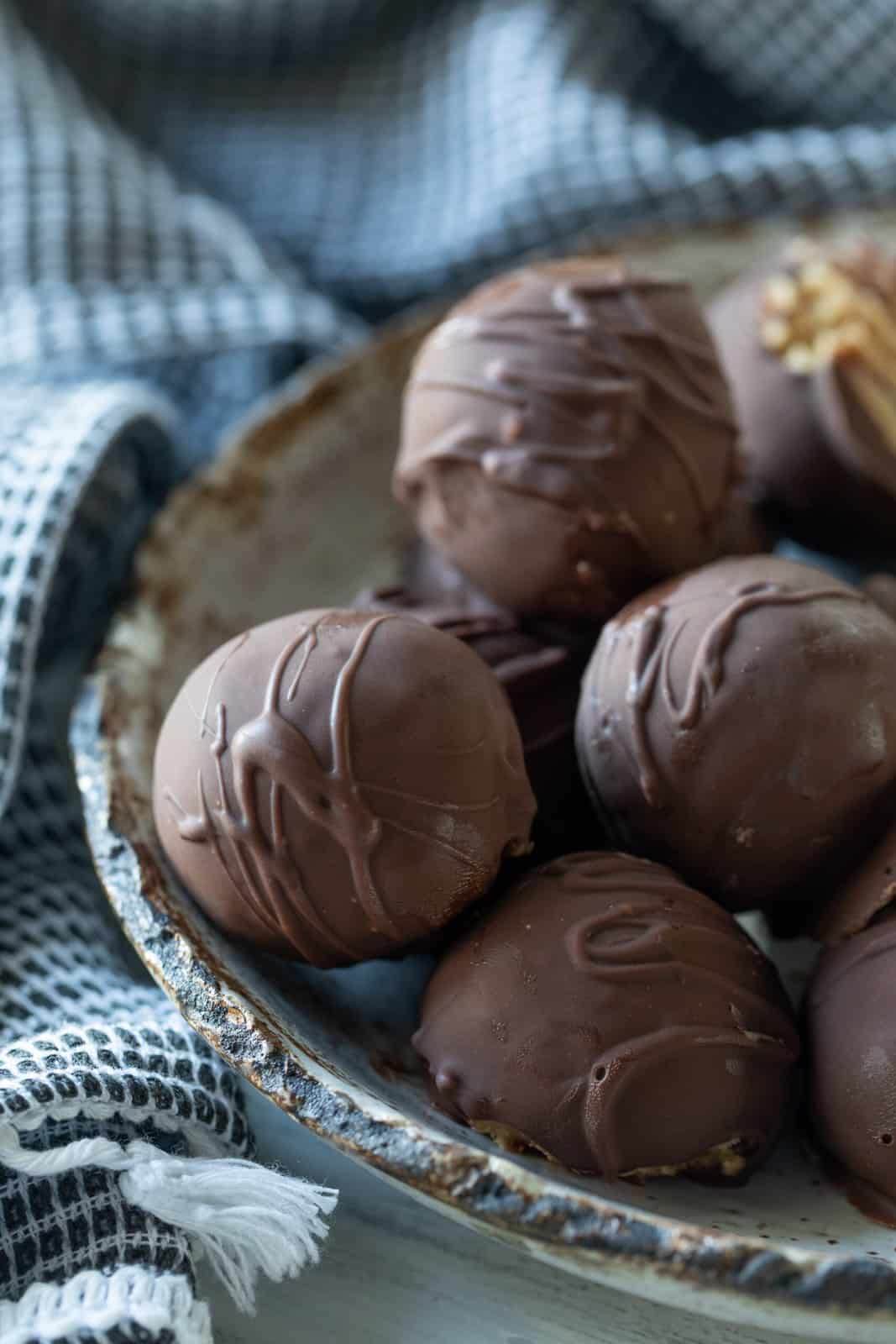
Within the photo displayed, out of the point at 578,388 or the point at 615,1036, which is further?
the point at 578,388

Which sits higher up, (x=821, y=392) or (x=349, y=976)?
(x=821, y=392)

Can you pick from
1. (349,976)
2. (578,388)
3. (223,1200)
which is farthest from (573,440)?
(223,1200)

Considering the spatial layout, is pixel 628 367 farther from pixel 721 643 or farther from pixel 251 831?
pixel 251 831

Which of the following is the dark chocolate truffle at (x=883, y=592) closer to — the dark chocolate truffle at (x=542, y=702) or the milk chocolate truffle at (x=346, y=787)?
the dark chocolate truffle at (x=542, y=702)

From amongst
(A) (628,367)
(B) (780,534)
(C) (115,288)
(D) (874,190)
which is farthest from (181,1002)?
(D) (874,190)

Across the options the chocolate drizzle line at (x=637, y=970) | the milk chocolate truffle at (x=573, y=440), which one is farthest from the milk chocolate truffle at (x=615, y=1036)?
the milk chocolate truffle at (x=573, y=440)

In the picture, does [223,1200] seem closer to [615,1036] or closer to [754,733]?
[615,1036]

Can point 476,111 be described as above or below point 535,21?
below
